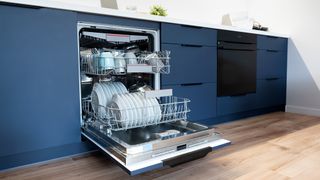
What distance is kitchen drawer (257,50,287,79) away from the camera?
2403 millimetres

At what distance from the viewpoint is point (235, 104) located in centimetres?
217

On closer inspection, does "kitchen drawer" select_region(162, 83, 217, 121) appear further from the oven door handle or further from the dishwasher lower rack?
the oven door handle

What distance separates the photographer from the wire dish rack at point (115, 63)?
4.18ft

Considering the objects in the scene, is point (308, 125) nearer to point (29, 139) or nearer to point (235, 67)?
point (235, 67)

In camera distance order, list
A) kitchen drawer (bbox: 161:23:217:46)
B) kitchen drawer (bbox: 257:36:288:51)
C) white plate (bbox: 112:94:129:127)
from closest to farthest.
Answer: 1. white plate (bbox: 112:94:129:127)
2. kitchen drawer (bbox: 161:23:217:46)
3. kitchen drawer (bbox: 257:36:288:51)

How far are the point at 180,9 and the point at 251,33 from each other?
0.73m

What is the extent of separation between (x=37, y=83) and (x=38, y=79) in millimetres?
20

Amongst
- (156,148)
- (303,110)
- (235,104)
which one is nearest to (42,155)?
(156,148)

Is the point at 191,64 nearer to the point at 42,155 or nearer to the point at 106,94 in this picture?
the point at 106,94

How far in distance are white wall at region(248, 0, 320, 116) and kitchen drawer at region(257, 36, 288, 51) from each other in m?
0.09

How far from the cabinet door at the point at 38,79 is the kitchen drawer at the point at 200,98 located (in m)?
0.78

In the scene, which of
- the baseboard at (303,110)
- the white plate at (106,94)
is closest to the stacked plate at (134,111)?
the white plate at (106,94)

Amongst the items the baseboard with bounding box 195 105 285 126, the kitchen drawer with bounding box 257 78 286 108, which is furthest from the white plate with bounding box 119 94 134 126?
the kitchen drawer with bounding box 257 78 286 108

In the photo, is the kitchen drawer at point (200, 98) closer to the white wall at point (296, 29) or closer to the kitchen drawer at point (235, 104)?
the kitchen drawer at point (235, 104)
